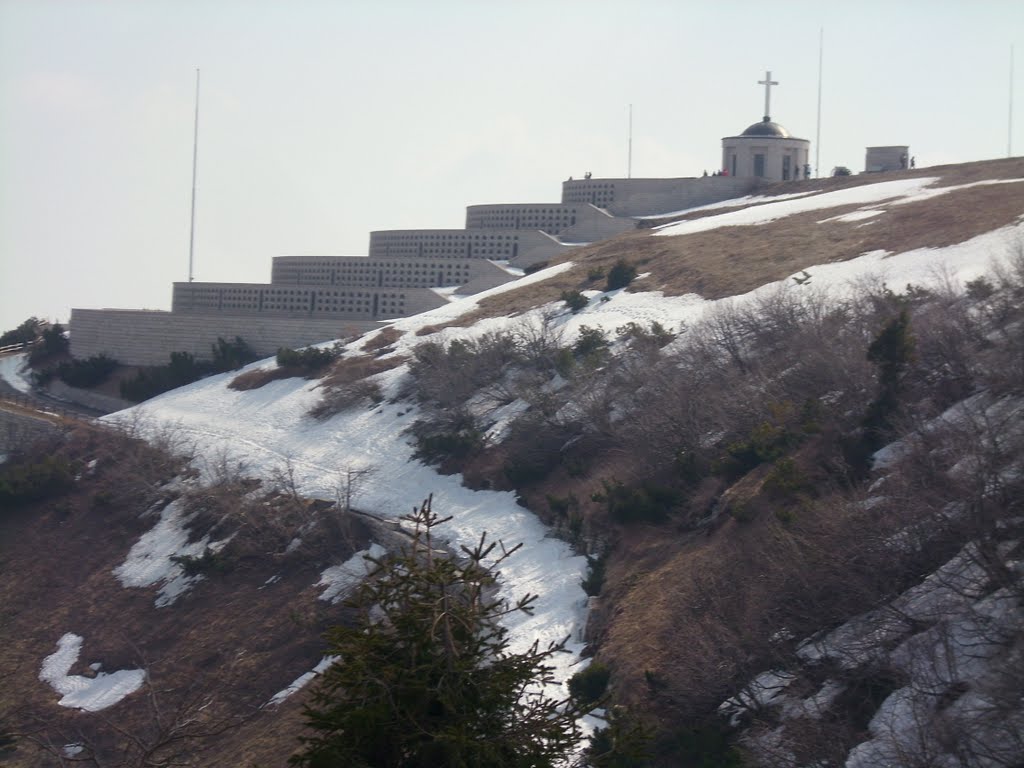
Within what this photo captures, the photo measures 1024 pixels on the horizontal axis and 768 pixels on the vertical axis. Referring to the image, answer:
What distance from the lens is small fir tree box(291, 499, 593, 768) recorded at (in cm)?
752

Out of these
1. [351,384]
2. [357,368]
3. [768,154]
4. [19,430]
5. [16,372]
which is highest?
[768,154]

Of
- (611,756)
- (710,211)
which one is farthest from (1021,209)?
(611,756)

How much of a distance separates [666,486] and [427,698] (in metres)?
15.1

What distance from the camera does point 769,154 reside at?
51094 mm

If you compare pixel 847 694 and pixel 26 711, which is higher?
pixel 847 694

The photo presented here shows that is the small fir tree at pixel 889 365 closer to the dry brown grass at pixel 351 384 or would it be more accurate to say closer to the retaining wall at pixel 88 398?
the dry brown grass at pixel 351 384

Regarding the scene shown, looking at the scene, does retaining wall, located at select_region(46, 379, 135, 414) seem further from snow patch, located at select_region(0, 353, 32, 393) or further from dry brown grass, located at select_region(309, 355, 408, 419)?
dry brown grass, located at select_region(309, 355, 408, 419)

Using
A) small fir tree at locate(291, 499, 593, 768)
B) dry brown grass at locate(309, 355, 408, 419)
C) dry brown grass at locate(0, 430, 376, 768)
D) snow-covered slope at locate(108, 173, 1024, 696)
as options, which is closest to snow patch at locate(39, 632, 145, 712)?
dry brown grass at locate(0, 430, 376, 768)

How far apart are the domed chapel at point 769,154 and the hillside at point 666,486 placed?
920 cm

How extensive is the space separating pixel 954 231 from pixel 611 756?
26735 mm

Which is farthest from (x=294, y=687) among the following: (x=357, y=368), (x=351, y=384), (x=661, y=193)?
(x=661, y=193)

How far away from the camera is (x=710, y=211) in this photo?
47688 millimetres

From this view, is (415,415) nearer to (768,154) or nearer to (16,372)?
(16,372)

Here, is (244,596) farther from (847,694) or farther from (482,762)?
(482,762)
